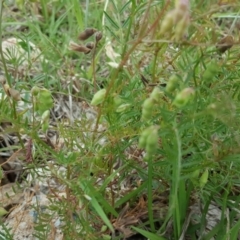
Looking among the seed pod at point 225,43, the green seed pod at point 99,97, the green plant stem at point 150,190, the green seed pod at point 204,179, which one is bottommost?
the green plant stem at point 150,190

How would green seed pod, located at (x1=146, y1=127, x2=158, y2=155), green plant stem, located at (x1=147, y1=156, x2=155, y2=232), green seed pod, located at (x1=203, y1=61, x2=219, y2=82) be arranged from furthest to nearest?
1. green plant stem, located at (x1=147, y1=156, x2=155, y2=232)
2. green seed pod, located at (x1=203, y1=61, x2=219, y2=82)
3. green seed pod, located at (x1=146, y1=127, x2=158, y2=155)

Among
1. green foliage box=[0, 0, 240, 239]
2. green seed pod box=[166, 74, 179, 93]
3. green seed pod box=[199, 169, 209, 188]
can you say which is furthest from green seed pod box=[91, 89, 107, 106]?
green seed pod box=[199, 169, 209, 188]

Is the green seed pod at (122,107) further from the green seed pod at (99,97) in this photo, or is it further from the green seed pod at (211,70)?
the green seed pod at (211,70)

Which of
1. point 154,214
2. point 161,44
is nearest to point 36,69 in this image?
point 154,214

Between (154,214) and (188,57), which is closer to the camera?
(188,57)

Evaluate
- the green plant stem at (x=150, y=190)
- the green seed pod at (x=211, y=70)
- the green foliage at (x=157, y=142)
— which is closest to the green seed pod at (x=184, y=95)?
the green foliage at (x=157, y=142)

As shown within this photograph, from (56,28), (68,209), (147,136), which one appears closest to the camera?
(147,136)

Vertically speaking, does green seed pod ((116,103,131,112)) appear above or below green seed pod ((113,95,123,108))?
below

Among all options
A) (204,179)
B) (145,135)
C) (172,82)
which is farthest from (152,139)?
(204,179)

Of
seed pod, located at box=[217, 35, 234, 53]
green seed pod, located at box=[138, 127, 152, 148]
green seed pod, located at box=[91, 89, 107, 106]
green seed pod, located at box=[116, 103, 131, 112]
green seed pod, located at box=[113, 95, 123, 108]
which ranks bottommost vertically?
green seed pod, located at box=[116, 103, 131, 112]

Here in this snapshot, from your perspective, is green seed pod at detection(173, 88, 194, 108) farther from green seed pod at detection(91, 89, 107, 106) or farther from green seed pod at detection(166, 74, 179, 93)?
green seed pod at detection(91, 89, 107, 106)

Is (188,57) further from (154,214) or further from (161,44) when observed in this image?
(154,214)
